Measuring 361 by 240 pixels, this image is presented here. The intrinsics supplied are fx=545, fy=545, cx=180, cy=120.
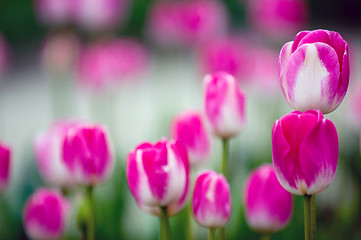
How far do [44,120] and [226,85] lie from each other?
71.4 inches

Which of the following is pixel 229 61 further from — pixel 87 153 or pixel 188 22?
pixel 87 153

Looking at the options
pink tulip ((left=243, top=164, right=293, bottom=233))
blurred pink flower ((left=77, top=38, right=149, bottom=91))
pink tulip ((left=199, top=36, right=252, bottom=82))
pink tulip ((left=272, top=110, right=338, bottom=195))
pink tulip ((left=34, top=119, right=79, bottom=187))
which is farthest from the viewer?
blurred pink flower ((left=77, top=38, right=149, bottom=91))

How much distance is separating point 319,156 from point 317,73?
0.20 feet

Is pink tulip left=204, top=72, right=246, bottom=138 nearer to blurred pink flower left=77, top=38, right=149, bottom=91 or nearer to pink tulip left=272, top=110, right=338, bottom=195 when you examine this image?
pink tulip left=272, top=110, right=338, bottom=195

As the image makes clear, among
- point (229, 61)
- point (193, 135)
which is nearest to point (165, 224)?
point (193, 135)

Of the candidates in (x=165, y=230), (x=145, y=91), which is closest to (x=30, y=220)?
(x=165, y=230)

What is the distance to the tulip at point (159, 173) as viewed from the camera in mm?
420

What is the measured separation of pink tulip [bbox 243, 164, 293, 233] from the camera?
0.48 metres

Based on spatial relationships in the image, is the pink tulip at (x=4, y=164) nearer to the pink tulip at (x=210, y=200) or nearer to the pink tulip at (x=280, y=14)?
the pink tulip at (x=210, y=200)

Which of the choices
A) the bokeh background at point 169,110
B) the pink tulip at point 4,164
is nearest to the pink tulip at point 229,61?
the bokeh background at point 169,110

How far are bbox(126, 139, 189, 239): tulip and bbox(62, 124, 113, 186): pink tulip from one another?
7cm

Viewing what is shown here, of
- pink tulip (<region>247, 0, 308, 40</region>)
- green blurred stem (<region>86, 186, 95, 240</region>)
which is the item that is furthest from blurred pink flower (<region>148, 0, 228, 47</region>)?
green blurred stem (<region>86, 186, 95, 240</region>)

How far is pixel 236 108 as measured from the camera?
1.69 feet

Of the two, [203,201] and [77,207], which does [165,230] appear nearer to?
[203,201]
